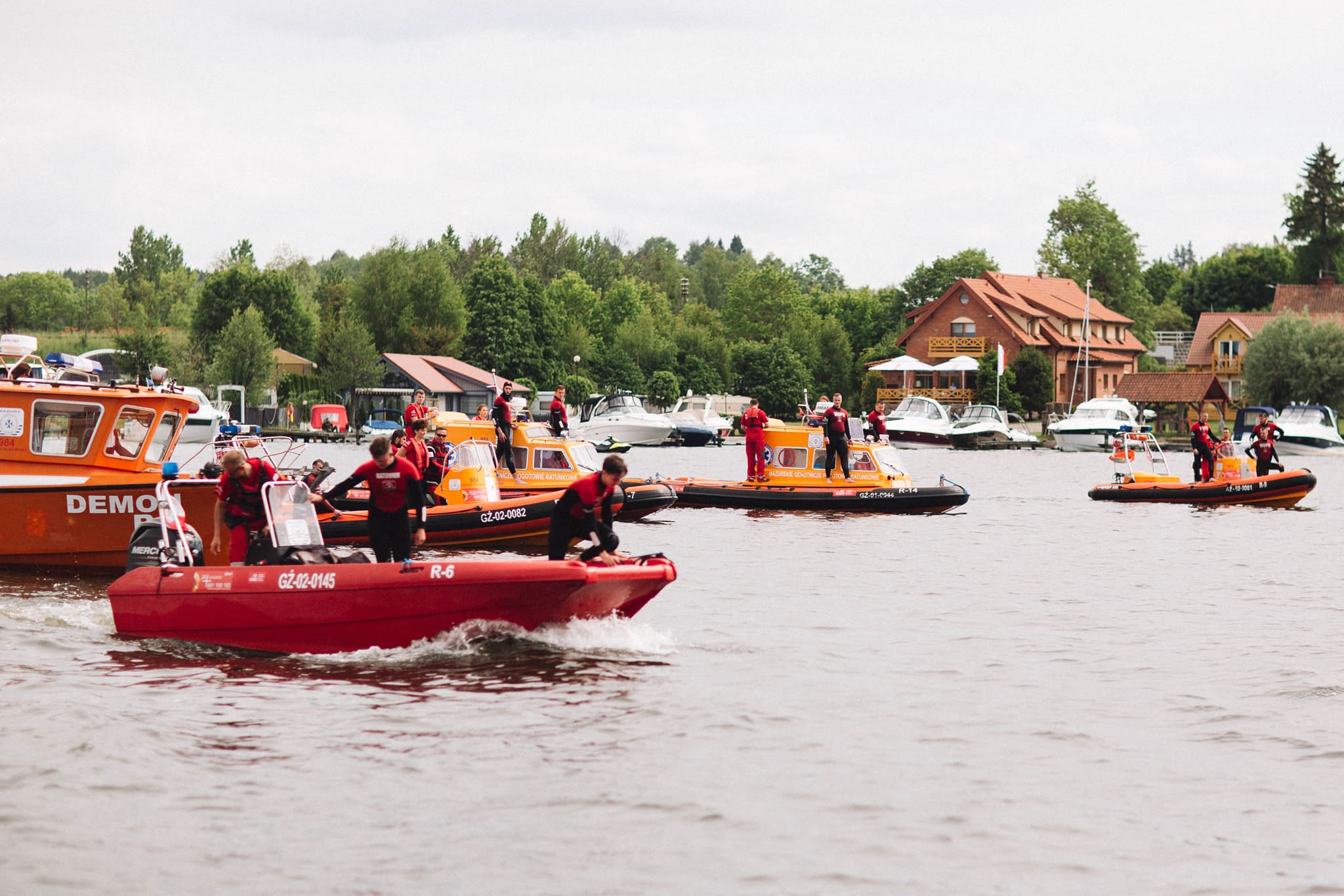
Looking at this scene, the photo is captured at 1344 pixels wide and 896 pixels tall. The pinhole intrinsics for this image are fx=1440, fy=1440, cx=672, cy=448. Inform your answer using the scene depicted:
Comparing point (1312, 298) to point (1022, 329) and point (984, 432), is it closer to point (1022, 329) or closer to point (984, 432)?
point (1022, 329)

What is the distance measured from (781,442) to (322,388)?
6146 cm

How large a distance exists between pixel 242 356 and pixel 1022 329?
4999cm

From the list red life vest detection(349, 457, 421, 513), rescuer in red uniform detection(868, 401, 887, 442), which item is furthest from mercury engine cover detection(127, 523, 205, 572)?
rescuer in red uniform detection(868, 401, 887, 442)

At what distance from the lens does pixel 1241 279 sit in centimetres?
12688

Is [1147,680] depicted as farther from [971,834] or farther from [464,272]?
[464,272]

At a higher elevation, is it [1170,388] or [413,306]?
[413,306]

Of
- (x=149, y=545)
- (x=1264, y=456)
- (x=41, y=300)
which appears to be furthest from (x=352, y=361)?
(x=41, y=300)

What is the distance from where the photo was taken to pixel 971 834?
903 cm

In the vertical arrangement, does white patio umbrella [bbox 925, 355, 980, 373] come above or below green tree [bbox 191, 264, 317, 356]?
below

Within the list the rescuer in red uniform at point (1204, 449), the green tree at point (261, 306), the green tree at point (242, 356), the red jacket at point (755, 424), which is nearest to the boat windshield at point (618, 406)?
the green tree at point (242, 356)

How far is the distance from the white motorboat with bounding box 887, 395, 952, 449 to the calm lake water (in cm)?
5179

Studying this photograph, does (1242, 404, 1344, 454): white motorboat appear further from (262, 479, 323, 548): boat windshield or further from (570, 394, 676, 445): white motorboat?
(262, 479, 323, 548): boat windshield

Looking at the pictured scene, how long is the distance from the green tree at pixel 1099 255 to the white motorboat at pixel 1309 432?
4535 centimetres

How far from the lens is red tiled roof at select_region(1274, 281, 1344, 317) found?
108m
